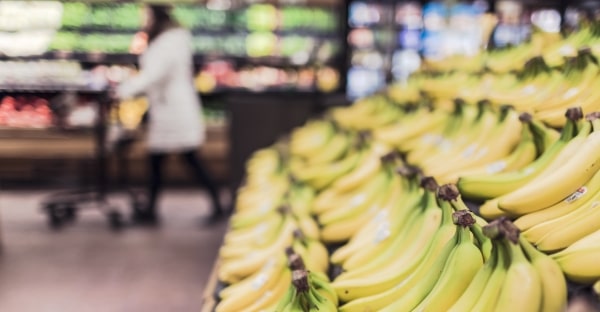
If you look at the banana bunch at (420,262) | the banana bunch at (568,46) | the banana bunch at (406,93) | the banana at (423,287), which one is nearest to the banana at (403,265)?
the banana bunch at (420,262)

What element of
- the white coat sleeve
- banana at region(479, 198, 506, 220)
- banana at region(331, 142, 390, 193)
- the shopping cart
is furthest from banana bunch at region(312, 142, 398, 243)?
the shopping cart

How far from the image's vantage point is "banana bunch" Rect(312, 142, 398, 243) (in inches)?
95.7

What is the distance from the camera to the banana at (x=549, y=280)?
4.02ft

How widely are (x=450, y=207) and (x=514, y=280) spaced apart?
1.48 feet

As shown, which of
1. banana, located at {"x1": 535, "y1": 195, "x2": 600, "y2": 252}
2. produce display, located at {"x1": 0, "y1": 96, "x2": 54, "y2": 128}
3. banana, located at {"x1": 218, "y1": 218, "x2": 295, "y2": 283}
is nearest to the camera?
banana, located at {"x1": 535, "y1": 195, "x2": 600, "y2": 252}

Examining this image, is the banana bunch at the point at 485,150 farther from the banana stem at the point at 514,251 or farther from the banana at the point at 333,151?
the banana at the point at 333,151

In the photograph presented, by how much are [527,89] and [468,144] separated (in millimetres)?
358

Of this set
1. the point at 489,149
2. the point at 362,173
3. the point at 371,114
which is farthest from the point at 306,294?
the point at 371,114

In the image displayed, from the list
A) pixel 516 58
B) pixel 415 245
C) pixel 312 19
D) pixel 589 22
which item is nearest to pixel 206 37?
pixel 312 19

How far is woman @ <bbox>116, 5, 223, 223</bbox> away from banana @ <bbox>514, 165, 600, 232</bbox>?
4.38 meters

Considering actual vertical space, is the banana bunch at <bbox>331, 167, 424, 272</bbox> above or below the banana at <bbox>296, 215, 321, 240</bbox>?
above

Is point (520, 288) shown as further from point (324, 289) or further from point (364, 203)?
point (364, 203)

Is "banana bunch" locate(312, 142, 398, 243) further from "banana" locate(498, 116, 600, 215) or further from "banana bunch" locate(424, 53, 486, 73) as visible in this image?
"banana bunch" locate(424, 53, 486, 73)

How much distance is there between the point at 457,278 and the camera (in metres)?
1.42
